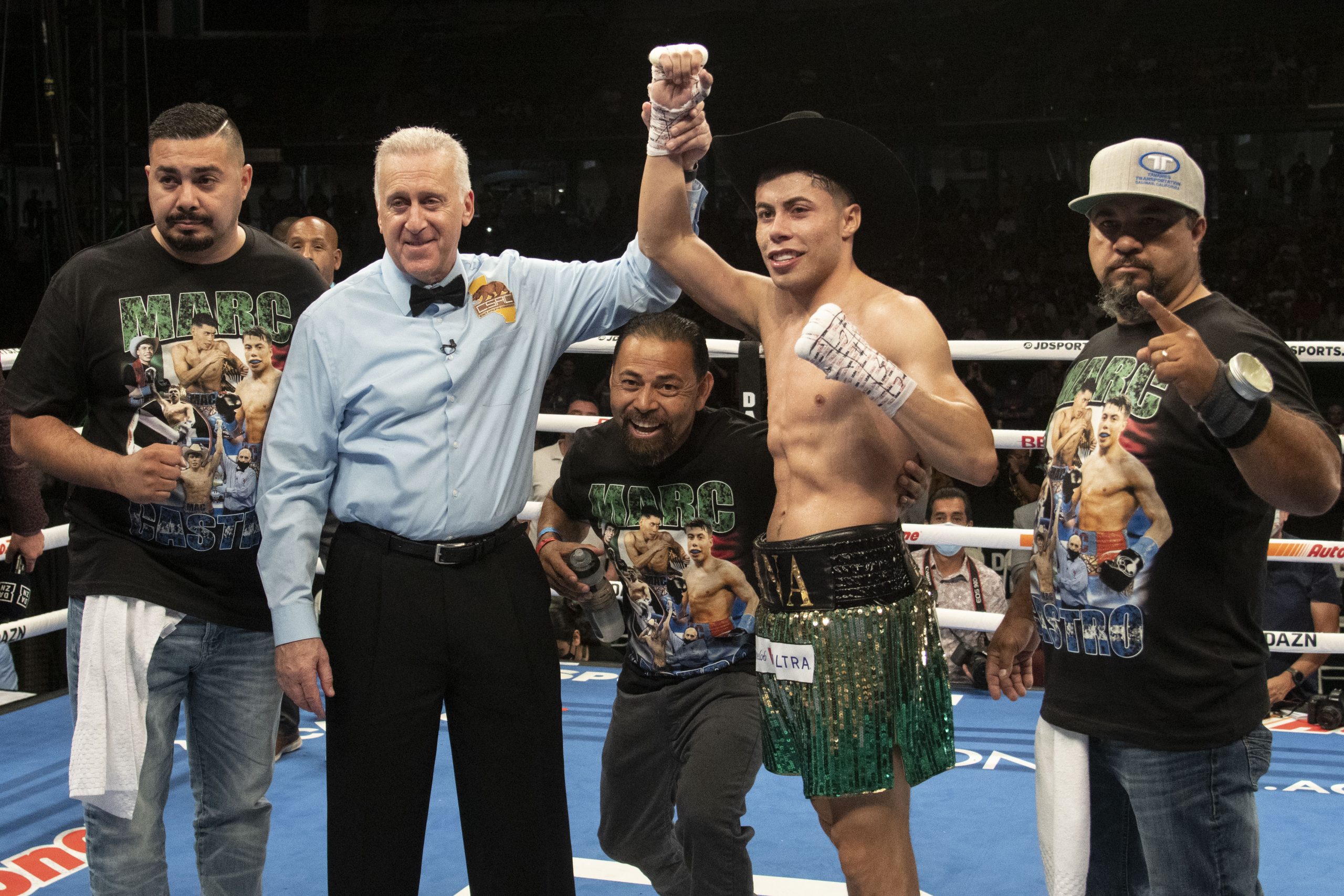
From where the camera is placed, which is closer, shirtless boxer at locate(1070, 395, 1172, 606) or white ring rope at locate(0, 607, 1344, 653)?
shirtless boxer at locate(1070, 395, 1172, 606)

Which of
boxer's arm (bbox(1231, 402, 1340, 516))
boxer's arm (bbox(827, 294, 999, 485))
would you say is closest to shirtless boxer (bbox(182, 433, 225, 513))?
boxer's arm (bbox(827, 294, 999, 485))

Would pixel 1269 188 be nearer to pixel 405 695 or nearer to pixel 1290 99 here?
pixel 1290 99

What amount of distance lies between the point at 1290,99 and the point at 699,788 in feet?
35.0

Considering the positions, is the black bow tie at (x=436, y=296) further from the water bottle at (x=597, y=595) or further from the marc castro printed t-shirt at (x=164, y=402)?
the water bottle at (x=597, y=595)

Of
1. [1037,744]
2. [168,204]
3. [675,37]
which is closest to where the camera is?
[1037,744]

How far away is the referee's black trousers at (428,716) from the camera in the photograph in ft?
6.36

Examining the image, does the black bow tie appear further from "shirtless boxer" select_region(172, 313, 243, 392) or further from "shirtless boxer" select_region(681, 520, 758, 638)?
"shirtless boxer" select_region(681, 520, 758, 638)

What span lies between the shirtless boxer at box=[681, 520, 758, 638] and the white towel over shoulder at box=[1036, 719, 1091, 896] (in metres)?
0.68

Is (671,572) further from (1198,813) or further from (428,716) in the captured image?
(1198,813)

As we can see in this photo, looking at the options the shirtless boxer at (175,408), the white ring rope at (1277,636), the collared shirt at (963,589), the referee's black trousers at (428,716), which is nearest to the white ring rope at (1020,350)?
the white ring rope at (1277,636)

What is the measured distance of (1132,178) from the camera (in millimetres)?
1808

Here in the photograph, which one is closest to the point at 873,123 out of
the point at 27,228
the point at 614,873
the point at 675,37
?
the point at 675,37

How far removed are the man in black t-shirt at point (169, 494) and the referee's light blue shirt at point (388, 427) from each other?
165 mm

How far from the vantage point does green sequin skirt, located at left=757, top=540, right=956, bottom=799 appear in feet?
6.24
